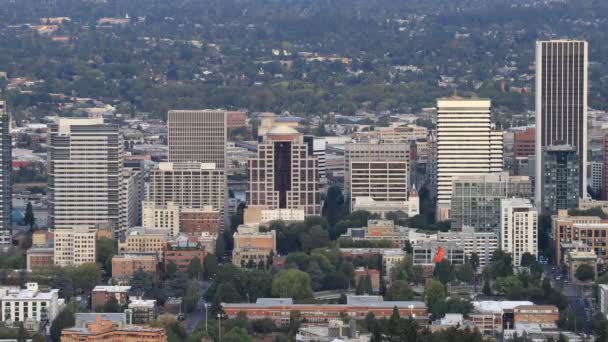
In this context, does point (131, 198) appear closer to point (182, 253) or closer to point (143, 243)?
point (143, 243)

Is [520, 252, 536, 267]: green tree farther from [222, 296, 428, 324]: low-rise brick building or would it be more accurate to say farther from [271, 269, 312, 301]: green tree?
[222, 296, 428, 324]: low-rise brick building

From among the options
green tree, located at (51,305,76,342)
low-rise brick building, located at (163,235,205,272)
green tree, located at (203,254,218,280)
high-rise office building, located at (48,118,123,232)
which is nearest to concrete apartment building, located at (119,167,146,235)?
high-rise office building, located at (48,118,123,232)

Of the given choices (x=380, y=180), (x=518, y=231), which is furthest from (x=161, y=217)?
(x=518, y=231)

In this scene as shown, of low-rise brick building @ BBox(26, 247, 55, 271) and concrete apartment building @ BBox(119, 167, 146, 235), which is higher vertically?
concrete apartment building @ BBox(119, 167, 146, 235)

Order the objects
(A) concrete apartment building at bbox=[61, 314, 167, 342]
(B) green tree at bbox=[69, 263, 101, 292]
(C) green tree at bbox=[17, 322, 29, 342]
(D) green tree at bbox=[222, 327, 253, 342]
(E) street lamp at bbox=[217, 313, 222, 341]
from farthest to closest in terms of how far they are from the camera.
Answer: (B) green tree at bbox=[69, 263, 101, 292], (E) street lamp at bbox=[217, 313, 222, 341], (C) green tree at bbox=[17, 322, 29, 342], (D) green tree at bbox=[222, 327, 253, 342], (A) concrete apartment building at bbox=[61, 314, 167, 342]

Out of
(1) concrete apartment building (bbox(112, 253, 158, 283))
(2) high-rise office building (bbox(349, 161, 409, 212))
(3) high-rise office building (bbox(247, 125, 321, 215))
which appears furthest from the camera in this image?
(2) high-rise office building (bbox(349, 161, 409, 212))


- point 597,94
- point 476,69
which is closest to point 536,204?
point 597,94

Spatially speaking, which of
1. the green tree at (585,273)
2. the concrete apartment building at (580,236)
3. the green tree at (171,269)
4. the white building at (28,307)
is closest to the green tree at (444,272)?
the green tree at (585,273)

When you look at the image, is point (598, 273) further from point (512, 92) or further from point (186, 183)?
point (512, 92)

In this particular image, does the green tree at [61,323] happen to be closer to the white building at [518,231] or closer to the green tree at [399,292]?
the green tree at [399,292]

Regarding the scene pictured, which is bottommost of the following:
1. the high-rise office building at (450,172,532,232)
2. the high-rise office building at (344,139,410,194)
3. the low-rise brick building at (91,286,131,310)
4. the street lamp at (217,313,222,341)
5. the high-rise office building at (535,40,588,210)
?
the street lamp at (217,313,222,341)
